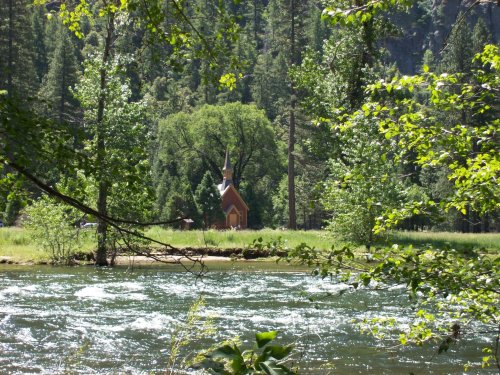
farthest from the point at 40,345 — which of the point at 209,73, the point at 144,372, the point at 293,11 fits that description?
the point at 293,11

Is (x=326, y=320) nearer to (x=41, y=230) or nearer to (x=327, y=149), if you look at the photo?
(x=41, y=230)

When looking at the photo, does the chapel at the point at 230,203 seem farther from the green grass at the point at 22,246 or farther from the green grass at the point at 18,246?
the green grass at the point at 22,246

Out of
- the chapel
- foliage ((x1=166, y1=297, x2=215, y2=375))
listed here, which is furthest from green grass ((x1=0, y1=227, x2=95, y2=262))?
the chapel

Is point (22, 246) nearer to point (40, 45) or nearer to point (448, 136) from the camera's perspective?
point (448, 136)

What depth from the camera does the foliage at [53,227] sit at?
84.7 feet

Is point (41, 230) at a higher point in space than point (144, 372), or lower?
higher

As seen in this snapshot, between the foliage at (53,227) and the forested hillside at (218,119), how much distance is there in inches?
59.7

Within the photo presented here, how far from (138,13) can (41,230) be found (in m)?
21.8

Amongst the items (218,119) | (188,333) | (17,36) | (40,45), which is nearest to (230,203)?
(218,119)

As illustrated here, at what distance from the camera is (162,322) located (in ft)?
46.4

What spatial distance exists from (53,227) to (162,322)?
1299 cm

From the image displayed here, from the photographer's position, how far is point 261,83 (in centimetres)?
10131

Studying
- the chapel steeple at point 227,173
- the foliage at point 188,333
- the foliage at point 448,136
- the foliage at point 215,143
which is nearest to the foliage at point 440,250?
the foliage at point 448,136

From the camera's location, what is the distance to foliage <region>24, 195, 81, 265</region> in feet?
84.7
